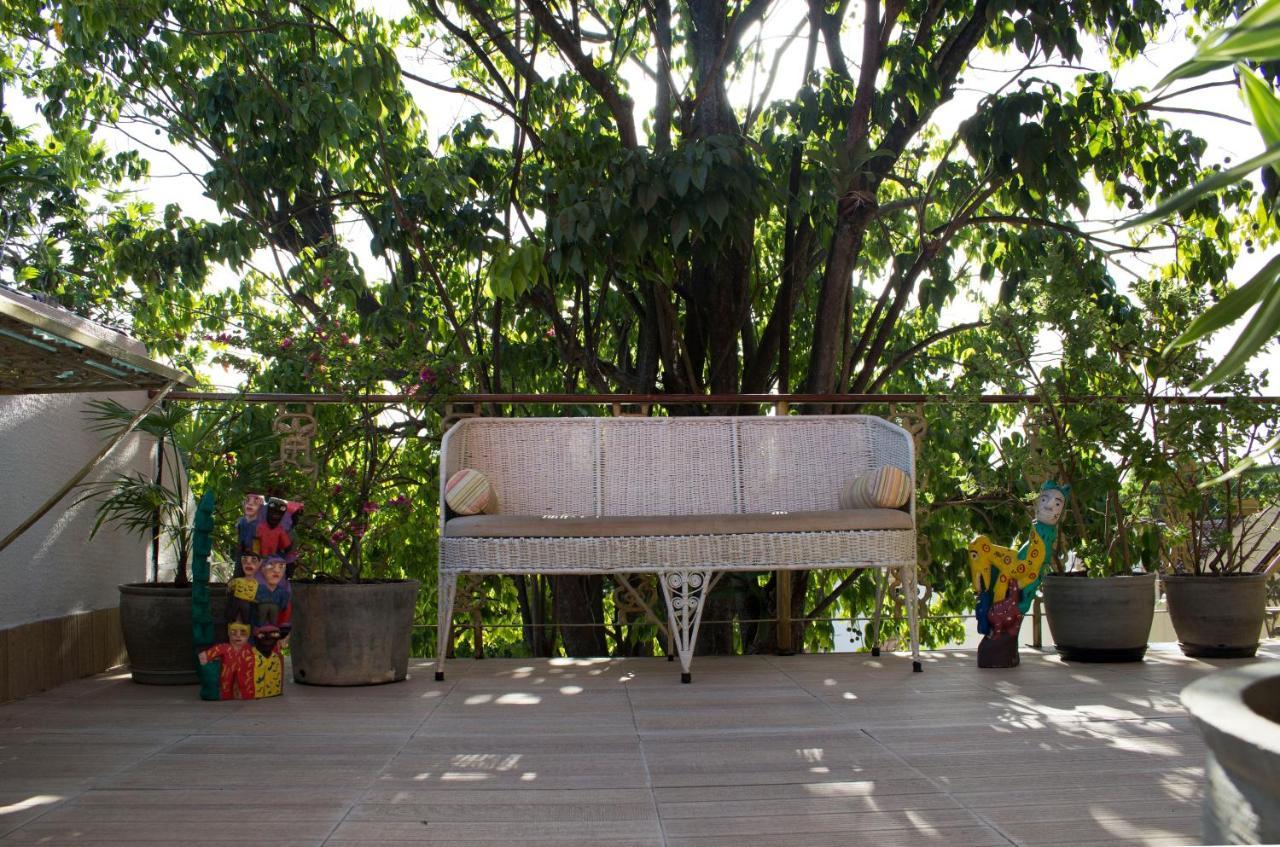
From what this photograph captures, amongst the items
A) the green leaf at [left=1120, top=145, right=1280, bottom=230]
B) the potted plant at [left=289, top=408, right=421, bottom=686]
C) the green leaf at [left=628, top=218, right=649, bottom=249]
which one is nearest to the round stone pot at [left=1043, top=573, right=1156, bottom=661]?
the green leaf at [left=628, top=218, right=649, bottom=249]

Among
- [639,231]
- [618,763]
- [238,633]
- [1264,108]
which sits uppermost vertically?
[639,231]

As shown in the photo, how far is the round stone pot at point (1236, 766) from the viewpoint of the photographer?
2.34 feet

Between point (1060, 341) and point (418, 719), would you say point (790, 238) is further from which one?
point (418, 719)

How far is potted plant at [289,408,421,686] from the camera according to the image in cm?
350

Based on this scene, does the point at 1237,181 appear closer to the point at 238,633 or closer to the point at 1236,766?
the point at 1236,766

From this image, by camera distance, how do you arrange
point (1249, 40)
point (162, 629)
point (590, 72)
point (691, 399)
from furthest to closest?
1. point (590, 72)
2. point (691, 399)
3. point (162, 629)
4. point (1249, 40)

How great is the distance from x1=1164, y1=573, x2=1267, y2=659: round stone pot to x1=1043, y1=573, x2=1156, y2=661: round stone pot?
8.4 inches

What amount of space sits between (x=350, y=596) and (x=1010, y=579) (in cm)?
225

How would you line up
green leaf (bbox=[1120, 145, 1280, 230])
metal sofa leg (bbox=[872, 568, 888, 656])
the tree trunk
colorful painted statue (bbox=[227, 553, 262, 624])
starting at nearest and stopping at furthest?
green leaf (bbox=[1120, 145, 1280, 230]) < colorful painted statue (bbox=[227, 553, 262, 624]) < metal sofa leg (bbox=[872, 568, 888, 656]) < the tree trunk

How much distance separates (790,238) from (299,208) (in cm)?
284

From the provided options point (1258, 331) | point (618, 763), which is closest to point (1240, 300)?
point (1258, 331)

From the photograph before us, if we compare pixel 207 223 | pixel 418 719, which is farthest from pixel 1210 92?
pixel 207 223

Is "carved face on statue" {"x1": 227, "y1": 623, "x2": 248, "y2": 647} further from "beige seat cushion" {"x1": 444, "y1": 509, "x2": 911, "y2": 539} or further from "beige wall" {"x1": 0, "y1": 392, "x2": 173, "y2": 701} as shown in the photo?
"beige seat cushion" {"x1": 444, "y1": 509, "x2": 911, "y2": 539}

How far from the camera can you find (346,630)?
3.51 meters
